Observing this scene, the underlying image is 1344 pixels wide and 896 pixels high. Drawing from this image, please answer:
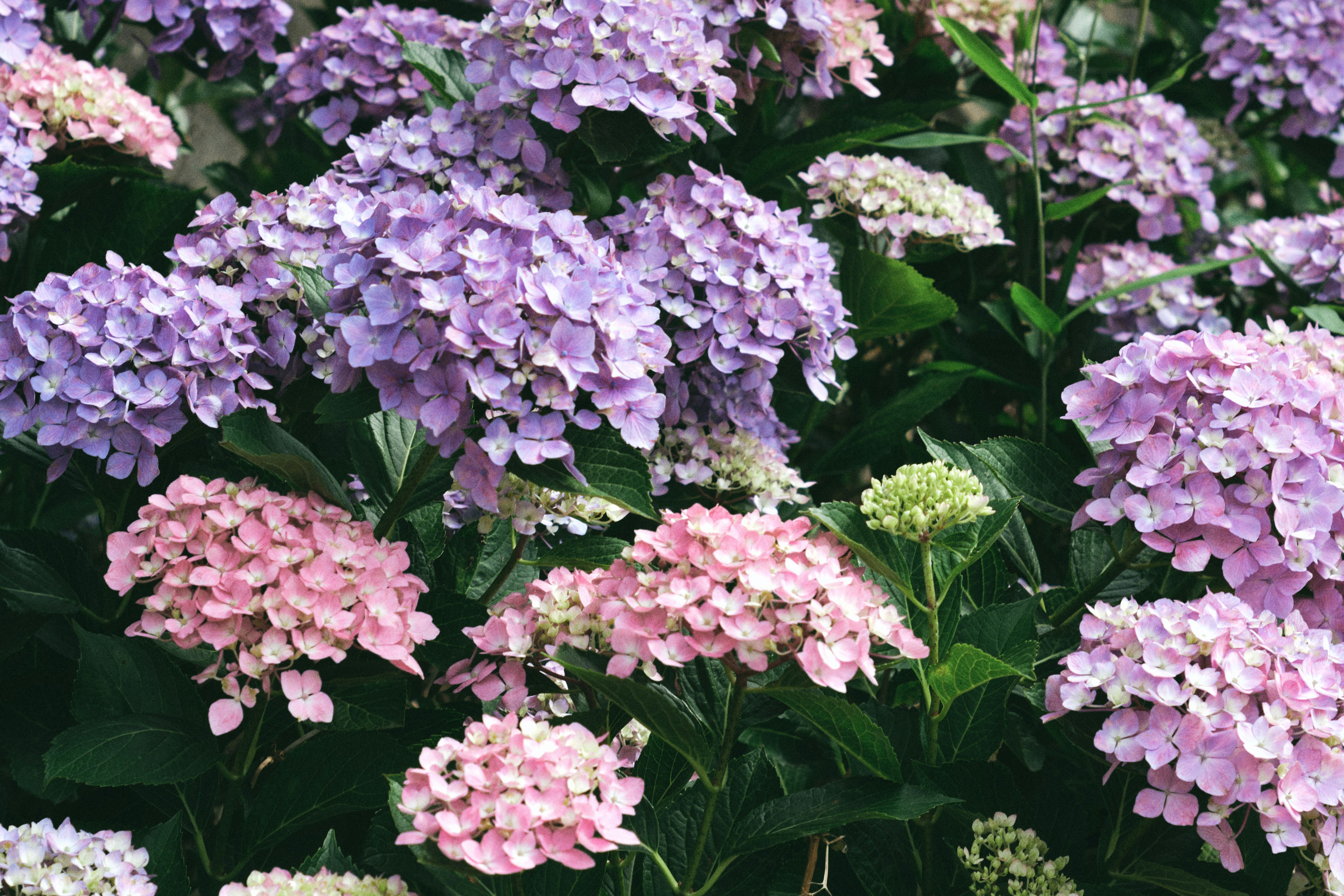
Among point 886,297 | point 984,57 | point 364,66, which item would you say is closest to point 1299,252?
point 984,57

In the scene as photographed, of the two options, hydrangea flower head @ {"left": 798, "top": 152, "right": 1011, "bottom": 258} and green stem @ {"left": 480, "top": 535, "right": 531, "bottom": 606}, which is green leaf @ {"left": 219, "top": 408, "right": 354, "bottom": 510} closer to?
green stem @ {"left": 480, "top": 535, "right": 531, "bottom": 606}

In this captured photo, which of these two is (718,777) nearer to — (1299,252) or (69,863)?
(69,863)

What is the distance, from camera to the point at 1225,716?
102 cm

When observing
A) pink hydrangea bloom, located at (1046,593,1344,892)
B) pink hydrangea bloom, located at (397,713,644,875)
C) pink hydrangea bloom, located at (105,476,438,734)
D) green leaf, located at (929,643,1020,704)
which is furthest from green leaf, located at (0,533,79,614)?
pink hydrangea bloom, located at (1046,593,1344,892)

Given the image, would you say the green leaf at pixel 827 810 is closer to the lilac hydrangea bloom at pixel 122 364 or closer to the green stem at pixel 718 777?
the green stem at pixel 718 777

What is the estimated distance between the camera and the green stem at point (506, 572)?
1255mm

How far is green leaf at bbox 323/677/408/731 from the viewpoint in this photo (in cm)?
117

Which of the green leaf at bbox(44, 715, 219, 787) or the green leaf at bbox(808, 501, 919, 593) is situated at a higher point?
the green leaf at bbox(808, 501, 919, 593)

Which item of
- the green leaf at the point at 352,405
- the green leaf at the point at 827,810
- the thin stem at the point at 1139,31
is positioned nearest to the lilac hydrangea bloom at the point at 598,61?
the green leaf at the point at 352,405

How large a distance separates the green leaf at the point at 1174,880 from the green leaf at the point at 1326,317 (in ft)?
3.04

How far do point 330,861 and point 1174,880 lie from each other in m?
0.80

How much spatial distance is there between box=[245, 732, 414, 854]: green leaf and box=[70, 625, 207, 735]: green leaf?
0.10 meters

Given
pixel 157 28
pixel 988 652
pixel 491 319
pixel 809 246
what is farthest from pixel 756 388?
pixel 157 28

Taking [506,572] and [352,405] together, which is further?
[506,572]
